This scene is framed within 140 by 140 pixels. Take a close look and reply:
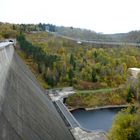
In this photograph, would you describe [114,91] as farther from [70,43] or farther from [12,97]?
[12,97]

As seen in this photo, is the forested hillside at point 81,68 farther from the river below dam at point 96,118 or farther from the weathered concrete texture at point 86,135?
the weathered concrete texture at point 86,135

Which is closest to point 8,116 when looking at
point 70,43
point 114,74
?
point 114,74

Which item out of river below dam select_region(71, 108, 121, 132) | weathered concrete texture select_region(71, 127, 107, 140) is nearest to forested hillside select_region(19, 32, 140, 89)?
river below dam select_region(71, 108, 121, 132)

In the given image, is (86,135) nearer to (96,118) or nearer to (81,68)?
(96,118)

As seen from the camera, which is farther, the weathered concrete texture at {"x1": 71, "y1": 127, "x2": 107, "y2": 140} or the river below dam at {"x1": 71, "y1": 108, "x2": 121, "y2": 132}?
the river below dam at {"x1": 71, "y1": 108, "x2": 121, "y2": 132}

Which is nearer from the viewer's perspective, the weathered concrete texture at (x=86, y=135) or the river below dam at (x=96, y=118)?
the weathered concrete texture at (x=86, y=135)

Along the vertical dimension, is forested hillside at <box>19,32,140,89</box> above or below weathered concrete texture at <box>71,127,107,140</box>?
above

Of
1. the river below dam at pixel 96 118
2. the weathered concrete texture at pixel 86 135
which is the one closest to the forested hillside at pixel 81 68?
the river below dam at pixel 96 118

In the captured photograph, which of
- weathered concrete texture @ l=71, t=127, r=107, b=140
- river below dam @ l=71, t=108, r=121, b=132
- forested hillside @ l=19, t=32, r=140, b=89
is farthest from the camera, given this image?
forested hillside @ l=19, t=32, r=140, b=89

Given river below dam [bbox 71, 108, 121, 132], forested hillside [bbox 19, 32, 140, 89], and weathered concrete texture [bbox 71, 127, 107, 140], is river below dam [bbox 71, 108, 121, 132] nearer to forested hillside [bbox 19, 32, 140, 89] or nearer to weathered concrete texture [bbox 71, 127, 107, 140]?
forested hillside [bbox 19, 32, 140, 89]
